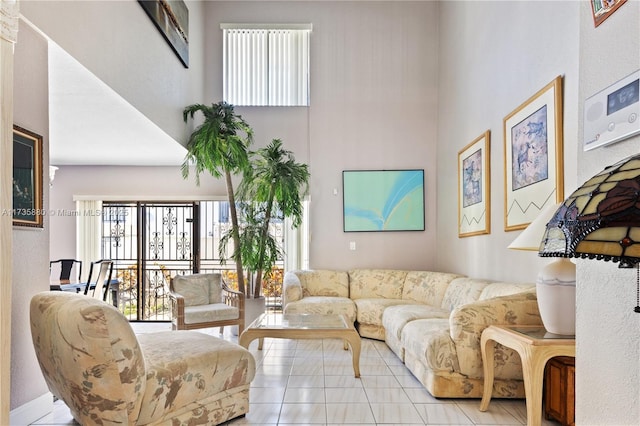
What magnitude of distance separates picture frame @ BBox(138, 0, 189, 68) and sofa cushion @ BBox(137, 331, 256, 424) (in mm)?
3042

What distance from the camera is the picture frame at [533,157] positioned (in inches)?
126

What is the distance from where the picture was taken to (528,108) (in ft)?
11.9

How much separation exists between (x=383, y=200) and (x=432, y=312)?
2296 millimetres

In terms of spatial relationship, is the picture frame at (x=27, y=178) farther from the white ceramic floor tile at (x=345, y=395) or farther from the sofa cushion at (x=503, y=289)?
the sofa cushion at (x=503, y=289)

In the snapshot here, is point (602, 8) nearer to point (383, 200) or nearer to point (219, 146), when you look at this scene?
point (219, 146)

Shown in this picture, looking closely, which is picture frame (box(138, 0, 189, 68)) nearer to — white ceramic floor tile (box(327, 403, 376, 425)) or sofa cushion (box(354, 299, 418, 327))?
sofa cushion (box(354, 299, 418, 327))

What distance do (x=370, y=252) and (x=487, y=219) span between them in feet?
7.49

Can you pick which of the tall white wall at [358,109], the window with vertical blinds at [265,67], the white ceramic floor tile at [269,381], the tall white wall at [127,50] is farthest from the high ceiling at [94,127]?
the white ceramic floor tile at [269,381]

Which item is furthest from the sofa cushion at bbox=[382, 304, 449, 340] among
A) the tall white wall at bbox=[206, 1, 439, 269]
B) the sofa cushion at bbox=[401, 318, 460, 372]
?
the tall white wall at bbox=[206, 1, 439, 269]

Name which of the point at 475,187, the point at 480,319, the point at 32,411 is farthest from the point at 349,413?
A: the point at 475,187

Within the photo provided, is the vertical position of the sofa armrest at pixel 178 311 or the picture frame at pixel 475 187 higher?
the picture frame at pixel 475 187

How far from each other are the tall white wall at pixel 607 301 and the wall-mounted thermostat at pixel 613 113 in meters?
0.02

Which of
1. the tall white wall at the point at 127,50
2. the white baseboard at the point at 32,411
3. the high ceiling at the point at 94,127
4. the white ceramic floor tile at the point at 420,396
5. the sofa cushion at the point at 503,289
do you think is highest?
the tall white wall at the point at 127,50

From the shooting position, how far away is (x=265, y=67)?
6.70 m
